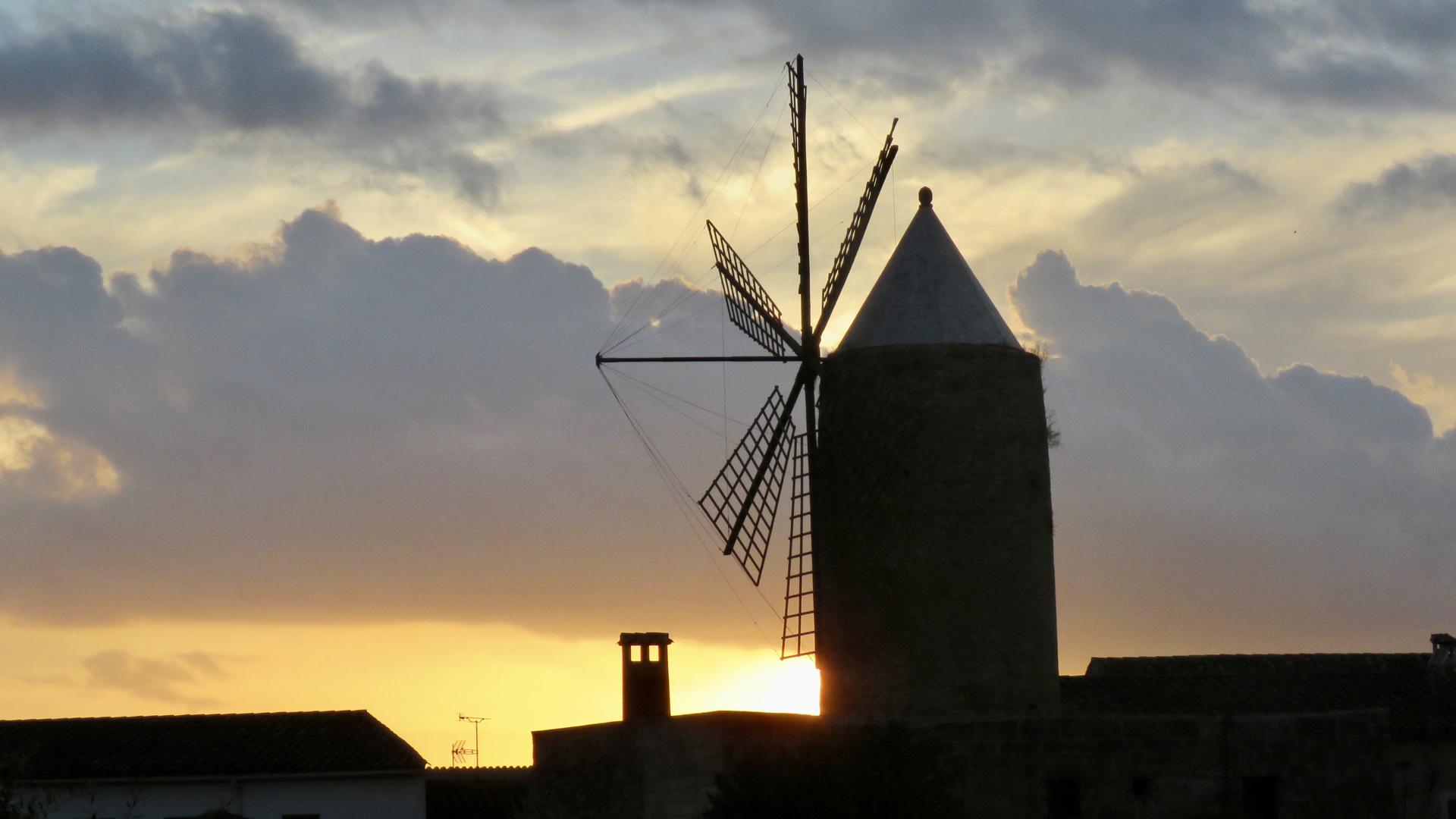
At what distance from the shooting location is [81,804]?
20969 millimetres

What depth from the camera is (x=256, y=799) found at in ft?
68.9

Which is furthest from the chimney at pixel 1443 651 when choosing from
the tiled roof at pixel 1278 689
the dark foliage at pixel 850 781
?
the dark foliage at pixel 850 781

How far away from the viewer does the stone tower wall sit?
14.2 metres

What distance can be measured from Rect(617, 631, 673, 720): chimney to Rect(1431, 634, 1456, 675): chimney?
45.8 feet

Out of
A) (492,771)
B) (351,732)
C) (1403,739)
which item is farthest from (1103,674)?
(351,732)

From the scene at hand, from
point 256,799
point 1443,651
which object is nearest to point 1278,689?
point 1443,651

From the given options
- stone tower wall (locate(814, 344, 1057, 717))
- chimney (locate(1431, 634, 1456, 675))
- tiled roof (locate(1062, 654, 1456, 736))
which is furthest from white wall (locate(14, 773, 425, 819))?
chimney (locate(1431, 634, 1456, 675))

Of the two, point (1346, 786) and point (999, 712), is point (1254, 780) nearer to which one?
point (1346, 786)

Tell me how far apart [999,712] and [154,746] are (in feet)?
38.6

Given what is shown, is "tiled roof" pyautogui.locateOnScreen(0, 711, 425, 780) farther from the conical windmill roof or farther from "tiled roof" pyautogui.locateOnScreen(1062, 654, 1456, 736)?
the conical windmill roof

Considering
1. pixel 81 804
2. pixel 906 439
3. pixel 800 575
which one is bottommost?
pixel 81 804

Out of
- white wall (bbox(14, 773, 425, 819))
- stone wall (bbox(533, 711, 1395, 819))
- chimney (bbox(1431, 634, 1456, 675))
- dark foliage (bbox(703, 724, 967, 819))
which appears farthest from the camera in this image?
chimney (bbox(1431, 634, 1456, 675))

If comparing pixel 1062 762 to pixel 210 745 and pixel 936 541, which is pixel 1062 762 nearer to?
pixel 936 541

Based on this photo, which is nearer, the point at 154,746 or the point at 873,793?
the point at 873,793
